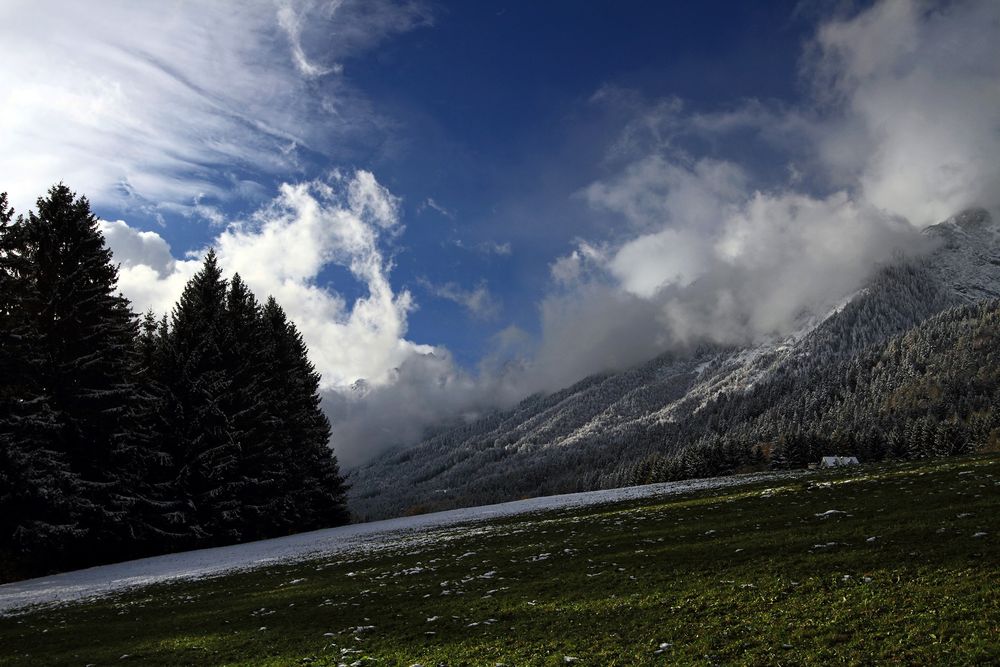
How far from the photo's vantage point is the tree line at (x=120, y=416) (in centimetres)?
3391

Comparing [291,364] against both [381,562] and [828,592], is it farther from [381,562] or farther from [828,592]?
[828,592]

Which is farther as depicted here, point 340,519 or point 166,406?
point 340,519

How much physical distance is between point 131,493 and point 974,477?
5098 cm

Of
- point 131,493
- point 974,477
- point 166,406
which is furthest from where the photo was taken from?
point 166,406

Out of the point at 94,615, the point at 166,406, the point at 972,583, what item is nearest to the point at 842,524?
the point at 972,583

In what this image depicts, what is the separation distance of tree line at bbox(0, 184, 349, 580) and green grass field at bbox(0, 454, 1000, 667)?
49.4 ft

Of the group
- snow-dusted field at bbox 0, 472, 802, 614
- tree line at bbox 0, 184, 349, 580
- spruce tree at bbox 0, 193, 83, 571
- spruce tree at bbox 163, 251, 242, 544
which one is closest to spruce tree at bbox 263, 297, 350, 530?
tree line at bbox 0, 184, 349, 580

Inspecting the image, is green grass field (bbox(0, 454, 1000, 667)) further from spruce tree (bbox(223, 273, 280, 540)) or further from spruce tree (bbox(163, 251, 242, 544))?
spruce tree (bbox(223, 273, 280, 540))

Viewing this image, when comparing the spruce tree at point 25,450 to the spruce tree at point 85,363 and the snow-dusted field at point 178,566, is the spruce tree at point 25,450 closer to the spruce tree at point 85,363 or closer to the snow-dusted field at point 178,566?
the spruce tree at point 85,363

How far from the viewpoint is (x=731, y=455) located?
4353 inches

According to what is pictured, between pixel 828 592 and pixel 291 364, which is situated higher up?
pixel 291 364

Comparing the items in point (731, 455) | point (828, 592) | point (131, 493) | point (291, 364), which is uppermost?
point (291, 364)

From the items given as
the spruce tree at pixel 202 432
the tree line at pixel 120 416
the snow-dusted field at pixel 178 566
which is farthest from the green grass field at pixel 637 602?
the spruce tree at pixel 202 432

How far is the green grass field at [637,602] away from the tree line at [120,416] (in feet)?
49.4
